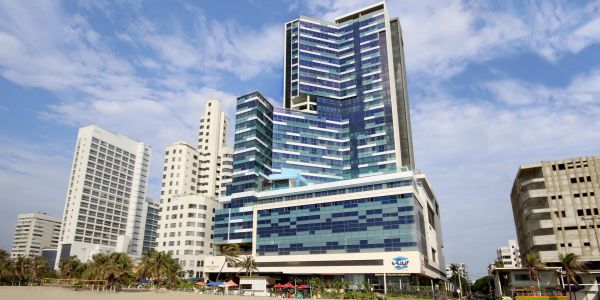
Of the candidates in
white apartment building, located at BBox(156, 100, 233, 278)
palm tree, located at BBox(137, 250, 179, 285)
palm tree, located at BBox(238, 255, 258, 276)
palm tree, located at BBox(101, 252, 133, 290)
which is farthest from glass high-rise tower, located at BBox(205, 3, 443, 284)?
palm tree, located at BBox(101, 252, 133, 290)

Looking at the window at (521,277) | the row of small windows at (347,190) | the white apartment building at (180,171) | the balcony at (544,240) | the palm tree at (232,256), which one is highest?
the white apartment building at (180,171)

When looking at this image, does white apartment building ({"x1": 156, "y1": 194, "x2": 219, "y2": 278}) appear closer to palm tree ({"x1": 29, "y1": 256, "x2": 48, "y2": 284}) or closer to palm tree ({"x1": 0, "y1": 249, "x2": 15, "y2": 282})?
palm tree ({"x1": 29, "y1": 256, "x2": 48, "y2": 284})

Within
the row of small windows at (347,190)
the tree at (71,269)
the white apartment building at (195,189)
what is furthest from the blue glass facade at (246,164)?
the tree at (71,269)

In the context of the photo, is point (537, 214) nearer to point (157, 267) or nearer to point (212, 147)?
point (157, 267)

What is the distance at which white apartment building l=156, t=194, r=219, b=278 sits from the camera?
123m

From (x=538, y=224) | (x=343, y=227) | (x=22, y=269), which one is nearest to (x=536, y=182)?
(x=538, y=224)

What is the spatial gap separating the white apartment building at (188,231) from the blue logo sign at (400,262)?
6234cm

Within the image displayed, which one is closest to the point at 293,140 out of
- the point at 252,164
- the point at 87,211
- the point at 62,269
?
the point at 252,164

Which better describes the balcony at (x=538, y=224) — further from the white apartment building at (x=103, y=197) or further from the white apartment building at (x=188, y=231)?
the white apartment building at (x=103, y=197)

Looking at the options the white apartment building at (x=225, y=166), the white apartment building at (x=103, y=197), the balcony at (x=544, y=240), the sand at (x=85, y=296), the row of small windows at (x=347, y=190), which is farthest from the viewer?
the white apartment building at (x=103, y=197)

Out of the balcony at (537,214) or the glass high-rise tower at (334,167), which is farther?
the glass high-rise tower at (334,167)

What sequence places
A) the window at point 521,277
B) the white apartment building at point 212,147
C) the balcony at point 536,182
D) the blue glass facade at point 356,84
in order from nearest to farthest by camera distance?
1. the window at point 521,277
2. the balcony at point 536,182
3. the blue glass facade at point 356,84
4. the white apartment building at point 212,147

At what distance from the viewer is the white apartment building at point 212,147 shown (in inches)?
6078

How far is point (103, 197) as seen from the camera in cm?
17700
